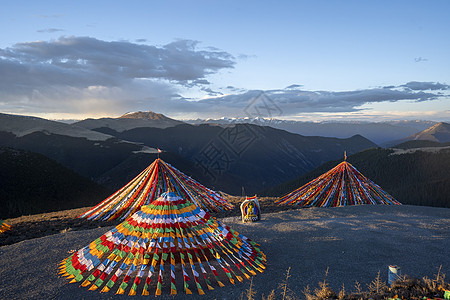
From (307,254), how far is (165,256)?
405 cm

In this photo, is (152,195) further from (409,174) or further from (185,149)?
(185,149)

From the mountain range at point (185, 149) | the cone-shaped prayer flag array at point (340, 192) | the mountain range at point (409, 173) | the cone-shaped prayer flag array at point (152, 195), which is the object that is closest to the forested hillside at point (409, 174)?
the mountain range at point (409, 173)

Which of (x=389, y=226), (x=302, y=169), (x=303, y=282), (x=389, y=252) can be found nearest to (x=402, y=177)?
(x=389, y=226)

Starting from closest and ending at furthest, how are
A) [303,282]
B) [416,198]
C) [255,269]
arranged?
[303,282]
[255,269]
[416,198]

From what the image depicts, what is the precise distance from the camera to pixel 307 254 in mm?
8102

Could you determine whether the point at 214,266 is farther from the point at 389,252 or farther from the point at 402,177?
the point at 402,177

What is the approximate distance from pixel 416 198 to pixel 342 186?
76.3 feet

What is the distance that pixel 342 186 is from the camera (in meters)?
18.2

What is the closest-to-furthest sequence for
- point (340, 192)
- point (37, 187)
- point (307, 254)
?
point (307, 254), point (340, 192), point (37, 187)

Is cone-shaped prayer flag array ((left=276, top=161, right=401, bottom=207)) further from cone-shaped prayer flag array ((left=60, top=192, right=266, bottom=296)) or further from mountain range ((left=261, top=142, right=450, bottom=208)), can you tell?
mountain range ((left=261, top=142, right=450, bottom=208))

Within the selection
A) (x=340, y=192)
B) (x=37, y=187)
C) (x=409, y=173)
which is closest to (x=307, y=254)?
(x=340, y=192)

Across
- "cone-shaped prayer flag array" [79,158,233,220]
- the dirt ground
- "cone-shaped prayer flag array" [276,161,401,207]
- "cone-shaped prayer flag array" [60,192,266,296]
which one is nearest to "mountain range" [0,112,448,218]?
the dirt ground

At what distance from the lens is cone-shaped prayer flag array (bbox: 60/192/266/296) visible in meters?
6.38

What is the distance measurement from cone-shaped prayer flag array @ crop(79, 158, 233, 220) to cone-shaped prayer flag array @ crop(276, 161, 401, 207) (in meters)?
5.03
